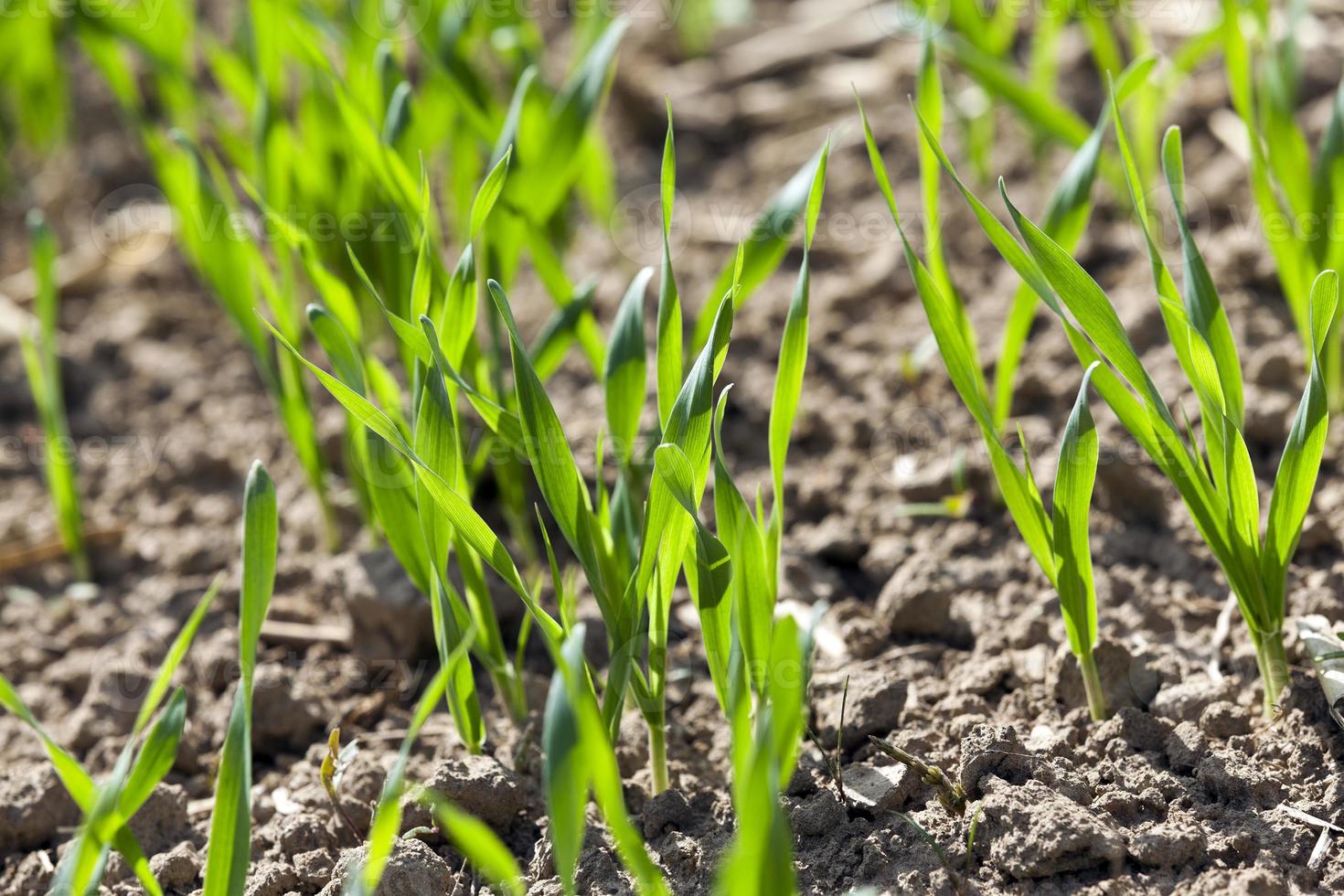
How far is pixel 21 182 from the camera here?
2.57 meters

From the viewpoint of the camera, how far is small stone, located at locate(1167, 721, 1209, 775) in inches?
40.6

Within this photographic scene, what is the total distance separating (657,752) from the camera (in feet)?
3.57

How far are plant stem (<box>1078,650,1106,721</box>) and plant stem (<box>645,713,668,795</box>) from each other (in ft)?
1.23

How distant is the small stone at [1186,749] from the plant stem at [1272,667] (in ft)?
0.25

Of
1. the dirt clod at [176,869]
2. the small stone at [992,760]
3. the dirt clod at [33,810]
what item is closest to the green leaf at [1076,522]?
the small stone at [992,760]

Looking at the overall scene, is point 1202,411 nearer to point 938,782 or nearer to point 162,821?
point 938,782

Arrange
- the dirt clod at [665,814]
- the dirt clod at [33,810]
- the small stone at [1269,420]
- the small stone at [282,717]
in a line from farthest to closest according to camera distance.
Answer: the small stone at [1269,420], the small stone at [282,717], the dirt clod at [33,810], the dirt clod at [665,814]

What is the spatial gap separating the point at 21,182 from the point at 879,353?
1897 mm

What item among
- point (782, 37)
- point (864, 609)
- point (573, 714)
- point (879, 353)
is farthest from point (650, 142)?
point (573, 714)

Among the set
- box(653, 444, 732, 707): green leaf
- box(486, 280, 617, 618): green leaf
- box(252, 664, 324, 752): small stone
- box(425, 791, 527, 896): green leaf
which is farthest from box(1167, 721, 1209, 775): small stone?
box(252, 664, 324, 752): small stone

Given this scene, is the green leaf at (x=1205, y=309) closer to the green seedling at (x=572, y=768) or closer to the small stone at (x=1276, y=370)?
the small stone at (x=1276, y=370)

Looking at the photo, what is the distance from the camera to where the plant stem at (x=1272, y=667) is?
1063 millimetres

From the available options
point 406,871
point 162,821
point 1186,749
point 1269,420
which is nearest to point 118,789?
point 406,871

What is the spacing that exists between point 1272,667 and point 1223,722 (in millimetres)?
65
